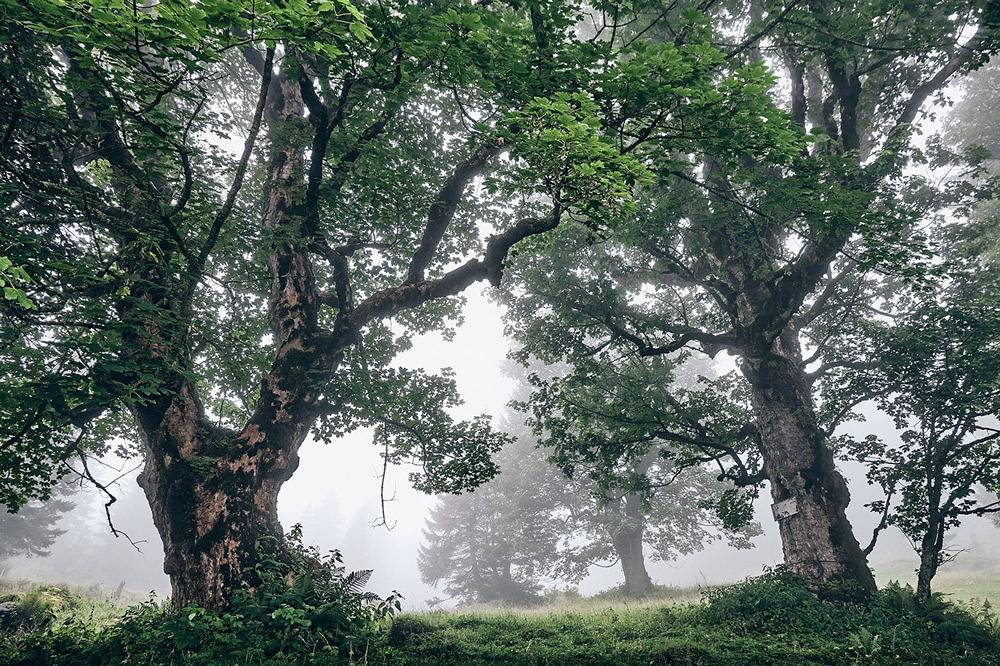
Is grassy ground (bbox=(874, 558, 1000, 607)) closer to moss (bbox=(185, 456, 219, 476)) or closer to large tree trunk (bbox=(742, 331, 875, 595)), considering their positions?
large tree trunk (bbox=(742, 331, 875, 595))

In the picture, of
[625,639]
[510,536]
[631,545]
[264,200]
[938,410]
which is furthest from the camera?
[510,536]

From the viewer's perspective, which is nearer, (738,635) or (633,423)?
(738,635)

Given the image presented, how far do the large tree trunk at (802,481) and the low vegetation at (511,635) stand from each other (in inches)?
24.0

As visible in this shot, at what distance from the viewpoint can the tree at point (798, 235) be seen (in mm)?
6879

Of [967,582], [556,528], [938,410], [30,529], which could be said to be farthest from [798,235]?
[30,529]

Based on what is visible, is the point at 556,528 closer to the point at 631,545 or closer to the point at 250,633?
the point at 631,545

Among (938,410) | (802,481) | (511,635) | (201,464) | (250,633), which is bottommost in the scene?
(511,635)

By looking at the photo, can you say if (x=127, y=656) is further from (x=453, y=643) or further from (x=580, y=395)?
(x=580, y=395)

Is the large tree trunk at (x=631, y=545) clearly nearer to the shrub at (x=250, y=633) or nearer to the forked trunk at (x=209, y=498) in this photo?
the shrub at (x=250, y=633)

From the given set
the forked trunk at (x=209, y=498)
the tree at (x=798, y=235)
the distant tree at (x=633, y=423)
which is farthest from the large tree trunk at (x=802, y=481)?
the forked trunk at (x=209, y=498)

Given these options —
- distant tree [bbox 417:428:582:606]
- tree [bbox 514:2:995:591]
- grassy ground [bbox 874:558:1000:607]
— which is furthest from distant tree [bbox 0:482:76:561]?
grassy ground [bbox 874:558:1000:607]

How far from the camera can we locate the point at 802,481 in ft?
29.2

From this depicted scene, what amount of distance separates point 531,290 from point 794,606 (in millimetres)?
9180

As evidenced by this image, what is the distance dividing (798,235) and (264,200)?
1218 cm
